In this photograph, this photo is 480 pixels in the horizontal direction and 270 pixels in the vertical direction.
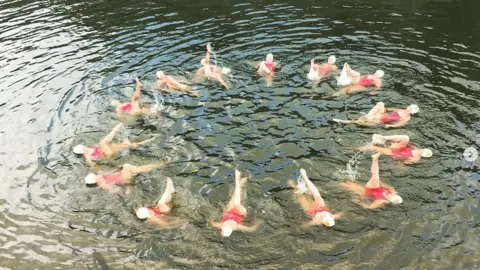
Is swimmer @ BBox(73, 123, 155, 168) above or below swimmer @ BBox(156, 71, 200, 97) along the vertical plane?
below

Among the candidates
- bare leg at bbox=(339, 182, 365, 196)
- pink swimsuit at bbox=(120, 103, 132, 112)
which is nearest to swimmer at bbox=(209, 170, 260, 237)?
bare leg at bbox=(339, 182, 365, 196)

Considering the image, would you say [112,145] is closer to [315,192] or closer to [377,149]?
[315,192]

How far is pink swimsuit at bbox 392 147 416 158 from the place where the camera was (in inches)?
529

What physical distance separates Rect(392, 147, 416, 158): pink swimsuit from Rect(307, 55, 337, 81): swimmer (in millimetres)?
5640

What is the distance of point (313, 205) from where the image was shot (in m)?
12.0

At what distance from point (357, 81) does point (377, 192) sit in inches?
263

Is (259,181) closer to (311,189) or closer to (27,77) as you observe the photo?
(311,189)

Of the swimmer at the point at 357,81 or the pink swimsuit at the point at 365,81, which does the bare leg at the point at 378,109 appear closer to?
the swimmer at the point at 357,81

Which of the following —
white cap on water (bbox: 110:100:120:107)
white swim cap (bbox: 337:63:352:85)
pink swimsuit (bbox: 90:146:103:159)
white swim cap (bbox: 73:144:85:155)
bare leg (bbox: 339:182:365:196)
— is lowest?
bare leg (bbox: 339:182:365:196)

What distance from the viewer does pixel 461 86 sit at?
56.4 ft

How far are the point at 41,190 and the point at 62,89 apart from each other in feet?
23.8

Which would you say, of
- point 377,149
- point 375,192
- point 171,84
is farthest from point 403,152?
point 171,84

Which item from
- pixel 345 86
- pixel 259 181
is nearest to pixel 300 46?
pixel 345 86

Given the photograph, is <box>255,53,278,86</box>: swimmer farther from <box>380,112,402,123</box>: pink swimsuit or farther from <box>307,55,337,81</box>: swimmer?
<box>380,112,402,123</box>: pink swimsuit
